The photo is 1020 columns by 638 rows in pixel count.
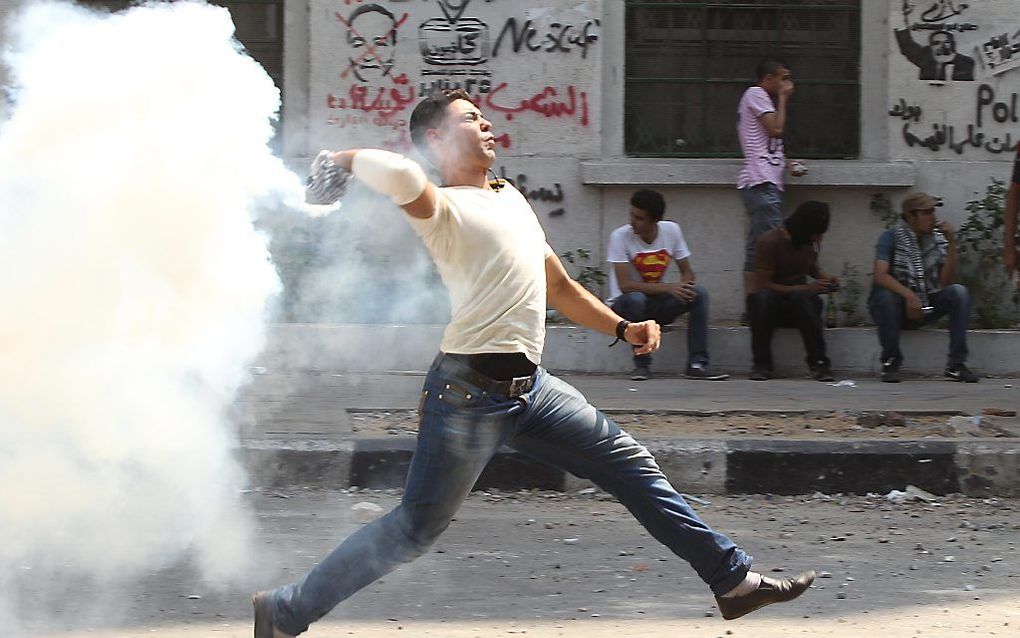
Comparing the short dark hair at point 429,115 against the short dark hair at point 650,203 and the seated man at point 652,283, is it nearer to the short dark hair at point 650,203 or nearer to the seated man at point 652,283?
the seated man at point 652,283

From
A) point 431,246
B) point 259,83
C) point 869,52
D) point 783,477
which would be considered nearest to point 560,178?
point 869,52

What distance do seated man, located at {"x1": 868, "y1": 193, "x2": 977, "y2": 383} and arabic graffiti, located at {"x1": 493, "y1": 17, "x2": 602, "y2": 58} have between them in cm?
238

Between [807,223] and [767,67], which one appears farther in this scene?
[767,67]

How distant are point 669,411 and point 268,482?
2.30m

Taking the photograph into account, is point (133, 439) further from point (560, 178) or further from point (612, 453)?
point (560, 178)

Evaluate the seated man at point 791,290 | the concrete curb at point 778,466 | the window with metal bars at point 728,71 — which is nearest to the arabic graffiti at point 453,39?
the window with metal bars at point 728,71

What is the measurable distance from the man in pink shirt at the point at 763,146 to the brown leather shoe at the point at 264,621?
6.21 meters

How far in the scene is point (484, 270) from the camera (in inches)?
155

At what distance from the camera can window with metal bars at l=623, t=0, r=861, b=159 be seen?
10.6 meters

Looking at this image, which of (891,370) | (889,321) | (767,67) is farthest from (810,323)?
(767,67)

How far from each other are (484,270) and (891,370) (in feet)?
19.7

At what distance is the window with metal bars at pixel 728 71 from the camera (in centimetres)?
1056

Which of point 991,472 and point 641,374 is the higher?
point 641,374

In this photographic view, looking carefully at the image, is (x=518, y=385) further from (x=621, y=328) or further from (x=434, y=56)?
(x=434, y=56)
